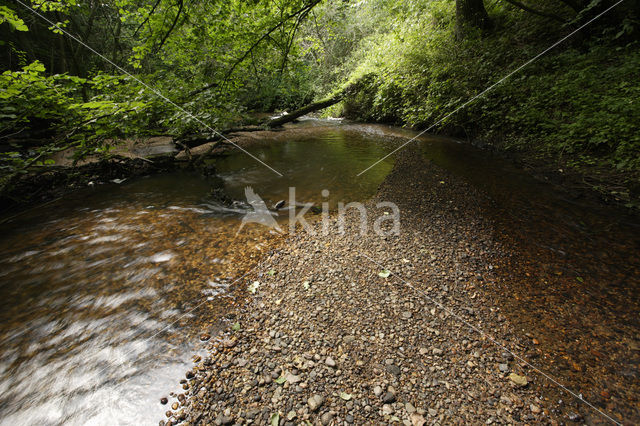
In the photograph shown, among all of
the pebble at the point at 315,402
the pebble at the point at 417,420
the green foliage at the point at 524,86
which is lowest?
the pebble at the point at 417,420

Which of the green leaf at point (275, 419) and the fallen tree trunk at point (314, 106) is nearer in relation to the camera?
the green leaf at point (275, 419)

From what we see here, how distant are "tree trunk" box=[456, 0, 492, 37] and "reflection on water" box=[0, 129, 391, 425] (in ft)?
26.9

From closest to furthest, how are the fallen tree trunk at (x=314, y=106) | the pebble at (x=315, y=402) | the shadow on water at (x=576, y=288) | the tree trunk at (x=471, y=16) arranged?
the pebble at (x=315, y=402), the shadow on water at (x=576, y=288), the tree trunk at (x=471, y=16), the fallen tree trunk at (x=314, y=106)

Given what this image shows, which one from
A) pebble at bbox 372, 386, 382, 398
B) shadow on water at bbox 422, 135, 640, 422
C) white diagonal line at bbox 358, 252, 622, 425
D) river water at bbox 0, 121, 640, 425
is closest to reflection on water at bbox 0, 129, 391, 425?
river water at bbox 0, 121, 640, 425

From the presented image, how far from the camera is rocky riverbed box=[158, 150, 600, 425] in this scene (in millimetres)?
1756

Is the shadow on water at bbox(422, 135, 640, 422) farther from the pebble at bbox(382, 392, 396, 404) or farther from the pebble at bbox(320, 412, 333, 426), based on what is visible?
the pebble at bbox(320, 412, 333, 426)

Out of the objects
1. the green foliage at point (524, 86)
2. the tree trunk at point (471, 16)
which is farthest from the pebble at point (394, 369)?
the tree trunk at point (471, 16)

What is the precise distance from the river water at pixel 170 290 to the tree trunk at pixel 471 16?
6855 mm

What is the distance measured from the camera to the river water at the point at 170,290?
6.47ft

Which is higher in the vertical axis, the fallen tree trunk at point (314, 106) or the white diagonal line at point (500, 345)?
the fallen tree trunk at point (314, 106)

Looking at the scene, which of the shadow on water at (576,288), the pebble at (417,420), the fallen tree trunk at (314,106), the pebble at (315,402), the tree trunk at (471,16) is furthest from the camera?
the fallen tree trunk at (314,106)

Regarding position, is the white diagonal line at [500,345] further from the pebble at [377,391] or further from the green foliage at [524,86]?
the green foliage at [524,86]

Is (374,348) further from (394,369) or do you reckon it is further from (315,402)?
(315,402)

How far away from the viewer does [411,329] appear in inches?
90.0
